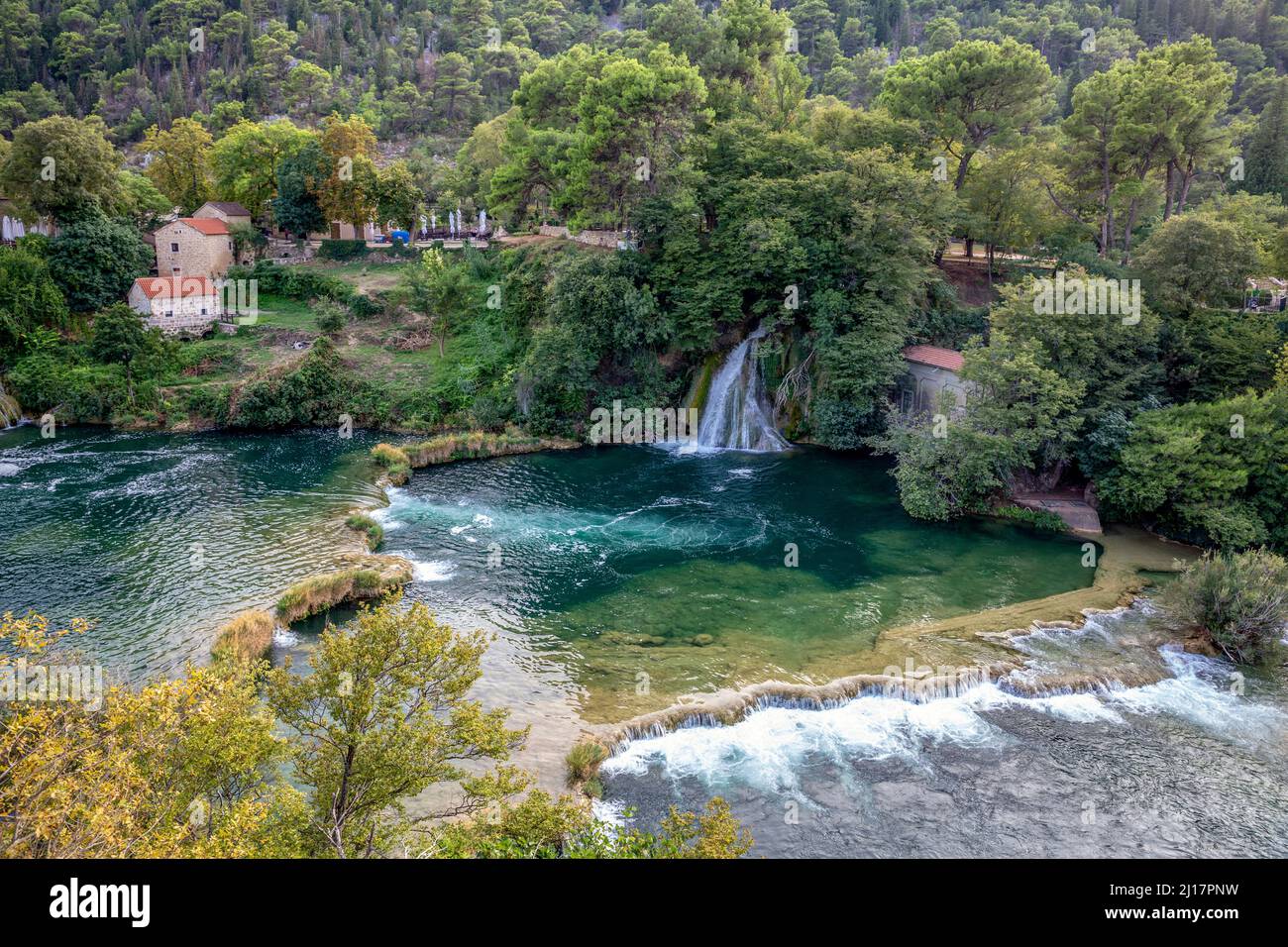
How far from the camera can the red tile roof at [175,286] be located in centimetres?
5322

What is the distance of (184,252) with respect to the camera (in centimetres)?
5941

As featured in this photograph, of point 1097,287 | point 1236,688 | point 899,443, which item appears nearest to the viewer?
point 1236,688

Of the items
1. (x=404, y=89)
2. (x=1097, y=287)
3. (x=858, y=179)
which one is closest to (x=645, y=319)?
(x=858, y=179)

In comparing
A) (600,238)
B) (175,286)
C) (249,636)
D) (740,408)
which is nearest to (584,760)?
(249,636)

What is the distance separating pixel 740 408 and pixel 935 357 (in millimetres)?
10252

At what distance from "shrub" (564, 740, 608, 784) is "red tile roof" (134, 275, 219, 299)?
156ft

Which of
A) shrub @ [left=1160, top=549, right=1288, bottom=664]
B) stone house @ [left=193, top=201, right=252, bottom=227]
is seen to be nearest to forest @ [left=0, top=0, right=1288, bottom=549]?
stone house @ [left=193, top=201, right=252, bottom=227]

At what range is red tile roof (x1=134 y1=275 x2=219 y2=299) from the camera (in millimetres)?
53219

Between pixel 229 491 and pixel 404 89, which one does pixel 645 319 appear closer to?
pixel 229 491

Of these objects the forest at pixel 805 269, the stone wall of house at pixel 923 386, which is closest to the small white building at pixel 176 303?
the forest at pixel 805 269

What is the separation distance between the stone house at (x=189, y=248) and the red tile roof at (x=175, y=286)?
13.0 feet

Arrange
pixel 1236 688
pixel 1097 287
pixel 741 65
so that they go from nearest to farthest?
pixel 1236 688
pixel 1097 287
pixel 741 65

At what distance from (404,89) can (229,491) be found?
9253 cm

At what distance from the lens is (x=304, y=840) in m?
12.5
